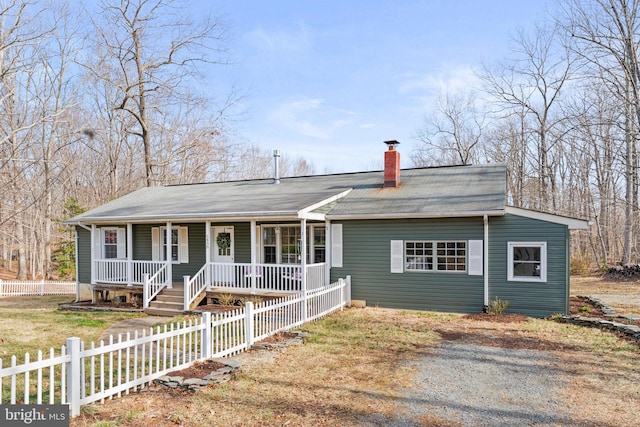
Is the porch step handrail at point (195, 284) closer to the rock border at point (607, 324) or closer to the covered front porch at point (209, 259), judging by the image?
the covered front porch at point (209, 259)

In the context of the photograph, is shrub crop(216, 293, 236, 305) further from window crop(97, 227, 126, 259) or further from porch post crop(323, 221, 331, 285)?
window crop(97, 227, 126, 259)

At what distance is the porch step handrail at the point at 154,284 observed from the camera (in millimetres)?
13688

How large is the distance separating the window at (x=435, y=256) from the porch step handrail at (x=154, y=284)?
8027 millimetres

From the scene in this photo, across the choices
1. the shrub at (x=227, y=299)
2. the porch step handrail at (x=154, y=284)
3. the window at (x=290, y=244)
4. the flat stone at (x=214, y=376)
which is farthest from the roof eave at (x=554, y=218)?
the porch step handrail at (x=154, y=284)

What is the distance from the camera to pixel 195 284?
44.6 ft

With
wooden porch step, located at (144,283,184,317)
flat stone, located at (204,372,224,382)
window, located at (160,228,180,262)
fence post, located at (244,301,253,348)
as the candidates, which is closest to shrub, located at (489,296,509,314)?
fence post, located at (244,301,253,348)

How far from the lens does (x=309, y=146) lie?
3912cm

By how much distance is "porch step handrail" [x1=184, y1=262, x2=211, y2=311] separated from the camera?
13057 millimetres

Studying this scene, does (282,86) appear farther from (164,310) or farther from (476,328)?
(476,328)

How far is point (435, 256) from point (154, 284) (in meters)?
9.01

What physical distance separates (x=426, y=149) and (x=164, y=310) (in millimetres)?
28603

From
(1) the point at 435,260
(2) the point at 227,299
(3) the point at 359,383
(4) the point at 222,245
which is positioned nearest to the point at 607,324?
(1) the point at 435,260

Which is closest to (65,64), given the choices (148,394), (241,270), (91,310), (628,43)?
(91,310)

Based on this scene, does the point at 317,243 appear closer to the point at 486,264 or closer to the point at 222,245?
the point at 222,245
